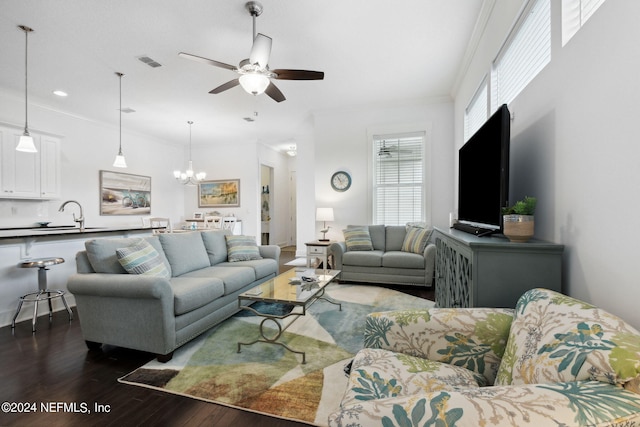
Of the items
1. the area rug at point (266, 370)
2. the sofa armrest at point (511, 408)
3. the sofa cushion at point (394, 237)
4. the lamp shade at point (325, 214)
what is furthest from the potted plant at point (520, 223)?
the lamp shade at point (325, 214)

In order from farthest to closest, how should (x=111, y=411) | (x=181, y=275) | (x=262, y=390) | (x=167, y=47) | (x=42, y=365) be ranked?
(x=167, y=47) → (x=181, y=275) → (x=42, y=365) → (x=262, y=390) → (x=111, y=411)

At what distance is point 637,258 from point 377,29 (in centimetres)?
291

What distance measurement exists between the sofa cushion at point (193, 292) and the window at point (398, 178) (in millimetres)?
3373

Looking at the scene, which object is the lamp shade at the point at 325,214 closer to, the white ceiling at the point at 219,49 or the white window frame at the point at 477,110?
the white ceiling at the point at 219,49

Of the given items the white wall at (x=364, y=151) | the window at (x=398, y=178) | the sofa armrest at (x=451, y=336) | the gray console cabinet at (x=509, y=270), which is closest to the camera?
the sofa armrest at (x=451, y=336)

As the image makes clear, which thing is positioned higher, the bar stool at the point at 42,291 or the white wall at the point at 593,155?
the white wall at the point at 593,155

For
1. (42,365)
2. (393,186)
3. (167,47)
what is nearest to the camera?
(42,365)

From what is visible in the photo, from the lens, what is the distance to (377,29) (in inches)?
119

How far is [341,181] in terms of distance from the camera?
18.0 ft

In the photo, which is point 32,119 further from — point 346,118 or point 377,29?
point 377,29

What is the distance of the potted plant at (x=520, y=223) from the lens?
156 cm

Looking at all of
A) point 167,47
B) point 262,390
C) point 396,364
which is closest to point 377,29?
point 167,47

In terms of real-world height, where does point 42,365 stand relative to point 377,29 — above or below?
below

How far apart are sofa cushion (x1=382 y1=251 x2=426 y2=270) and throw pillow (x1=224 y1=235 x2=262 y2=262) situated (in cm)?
179
